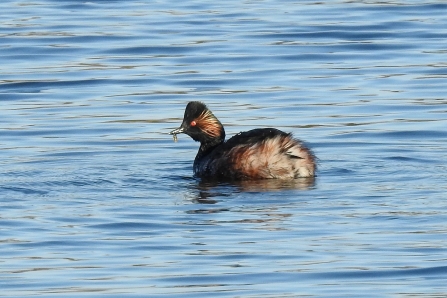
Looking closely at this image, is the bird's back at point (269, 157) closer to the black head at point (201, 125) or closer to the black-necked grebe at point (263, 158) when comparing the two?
the black-necked grebe at point (263, 158)

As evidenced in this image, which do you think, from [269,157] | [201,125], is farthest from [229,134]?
[269,157]

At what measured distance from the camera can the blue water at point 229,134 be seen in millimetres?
8336

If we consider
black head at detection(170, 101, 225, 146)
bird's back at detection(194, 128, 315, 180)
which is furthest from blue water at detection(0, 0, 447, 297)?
black head at detection(170, 101, 225, 146)

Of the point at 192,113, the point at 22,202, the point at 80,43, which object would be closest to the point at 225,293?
the point at 22,202

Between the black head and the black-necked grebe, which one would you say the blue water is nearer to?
the black-necked grebe

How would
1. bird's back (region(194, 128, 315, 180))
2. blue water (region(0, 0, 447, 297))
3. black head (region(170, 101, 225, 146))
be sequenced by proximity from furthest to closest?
black head (region(170, 101, 225, 146)), bird's back (region(194, 128, 315, 180)), blue water (region(0, 0, 447, 297))

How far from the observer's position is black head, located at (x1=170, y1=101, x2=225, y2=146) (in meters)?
12.3

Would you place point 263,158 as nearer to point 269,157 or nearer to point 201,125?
point 269,157

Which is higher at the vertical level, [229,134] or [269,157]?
[269,157]

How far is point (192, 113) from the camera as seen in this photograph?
40.4 feet

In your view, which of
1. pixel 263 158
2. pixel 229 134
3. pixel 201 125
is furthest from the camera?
pixel 229 134

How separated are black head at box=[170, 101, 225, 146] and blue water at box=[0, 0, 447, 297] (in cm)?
28

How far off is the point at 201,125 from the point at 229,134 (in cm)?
147

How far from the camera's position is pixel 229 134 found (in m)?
13.8
